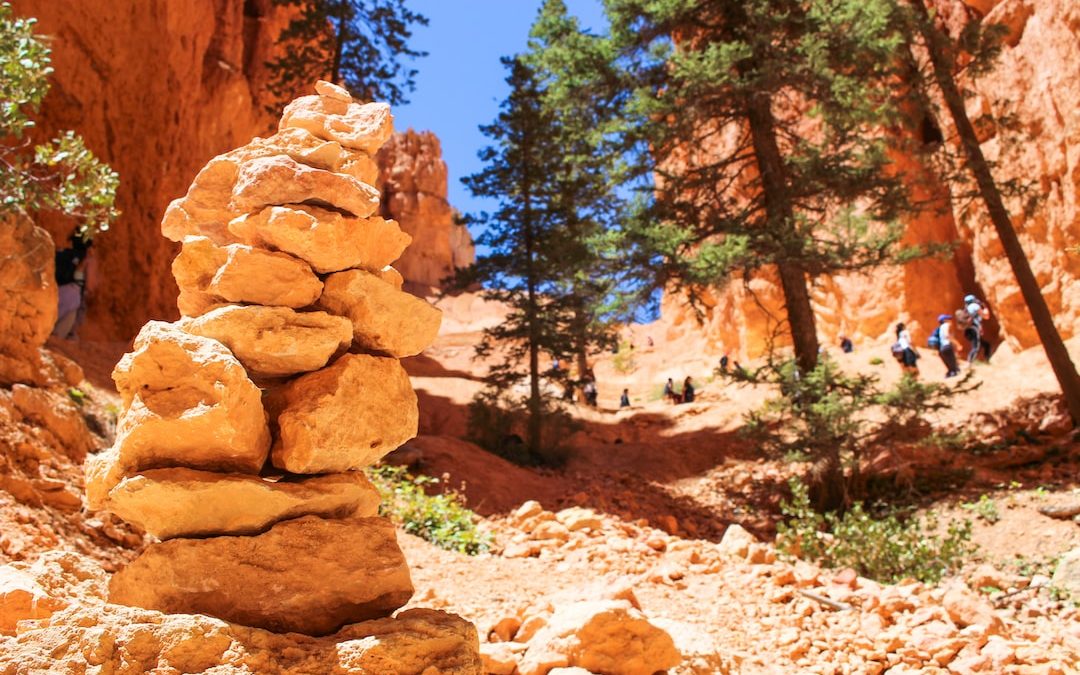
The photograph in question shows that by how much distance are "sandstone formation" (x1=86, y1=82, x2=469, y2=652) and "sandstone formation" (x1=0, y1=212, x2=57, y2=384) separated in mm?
3441

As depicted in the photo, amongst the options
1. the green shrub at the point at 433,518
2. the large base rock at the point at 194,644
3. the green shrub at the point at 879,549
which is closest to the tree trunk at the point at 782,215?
the green shrub at the point at 879,549

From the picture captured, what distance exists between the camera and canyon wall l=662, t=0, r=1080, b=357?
14.8 metres

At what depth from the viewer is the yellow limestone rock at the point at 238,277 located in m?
2.95

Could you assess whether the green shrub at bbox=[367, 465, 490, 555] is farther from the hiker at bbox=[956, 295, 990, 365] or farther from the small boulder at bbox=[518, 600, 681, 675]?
the hiker at bbox=[956, 295, 990, 365]

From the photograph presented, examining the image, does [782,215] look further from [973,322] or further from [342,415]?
[973,322]

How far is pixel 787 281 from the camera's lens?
10867 millimetres

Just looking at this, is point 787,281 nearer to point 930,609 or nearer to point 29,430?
point 930,609

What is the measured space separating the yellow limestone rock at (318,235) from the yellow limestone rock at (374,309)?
10 centimetres

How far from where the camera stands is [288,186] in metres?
3.04

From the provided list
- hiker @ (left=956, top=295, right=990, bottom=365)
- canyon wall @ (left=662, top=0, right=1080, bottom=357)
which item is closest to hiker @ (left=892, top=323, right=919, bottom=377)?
hiker @ (left=956, top=295, right=990, bottom=365)

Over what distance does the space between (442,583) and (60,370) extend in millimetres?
4170

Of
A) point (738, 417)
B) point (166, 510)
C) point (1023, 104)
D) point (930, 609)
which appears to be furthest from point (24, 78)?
point (1023, 104)

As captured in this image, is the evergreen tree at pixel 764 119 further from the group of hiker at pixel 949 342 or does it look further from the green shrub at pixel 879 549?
the group of hiker at pixel 949 342

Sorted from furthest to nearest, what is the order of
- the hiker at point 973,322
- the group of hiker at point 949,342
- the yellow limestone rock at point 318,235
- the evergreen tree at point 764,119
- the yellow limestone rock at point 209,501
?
the hiker at point 973,322, the group of hiker at point 949,342, the evergreen tree at point 764,119, the yellow limestone rock at point 318,235, the yellow limestone rock at point 209,501
